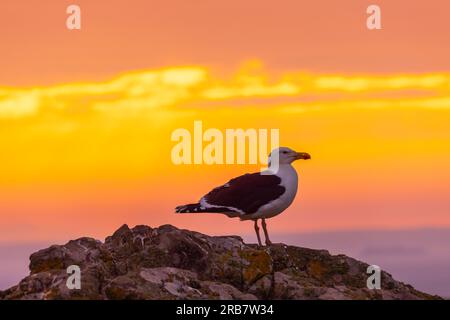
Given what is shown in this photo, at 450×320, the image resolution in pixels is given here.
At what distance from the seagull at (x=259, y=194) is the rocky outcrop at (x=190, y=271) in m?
2.69

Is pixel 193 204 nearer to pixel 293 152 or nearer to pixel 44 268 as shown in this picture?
pixel 293 152

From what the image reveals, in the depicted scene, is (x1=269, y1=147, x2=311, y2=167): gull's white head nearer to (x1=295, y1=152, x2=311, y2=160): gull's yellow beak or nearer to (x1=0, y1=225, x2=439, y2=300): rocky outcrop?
(x1=295, y1=152, x2=311, y2=160): gull's yellow beak

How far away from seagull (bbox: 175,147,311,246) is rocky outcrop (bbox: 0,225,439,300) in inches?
106

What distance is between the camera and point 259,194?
29.0 m

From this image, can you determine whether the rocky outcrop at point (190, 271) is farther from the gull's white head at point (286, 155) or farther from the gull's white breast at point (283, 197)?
the gull's white head at point (286, 155)

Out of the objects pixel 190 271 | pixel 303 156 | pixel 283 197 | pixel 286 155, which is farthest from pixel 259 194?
pixel 190 271

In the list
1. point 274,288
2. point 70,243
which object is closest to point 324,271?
point 274,288

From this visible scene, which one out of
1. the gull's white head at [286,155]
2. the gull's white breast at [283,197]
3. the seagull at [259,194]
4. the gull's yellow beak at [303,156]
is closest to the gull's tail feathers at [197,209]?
the seagull at [259,194]

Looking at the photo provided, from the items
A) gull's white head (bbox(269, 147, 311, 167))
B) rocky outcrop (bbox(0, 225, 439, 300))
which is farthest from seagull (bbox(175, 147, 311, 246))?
rocky outcrop (bbox(0, 225, 439, 300))

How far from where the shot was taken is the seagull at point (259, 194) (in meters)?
28.9

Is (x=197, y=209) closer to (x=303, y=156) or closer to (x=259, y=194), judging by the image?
(x=259, y=194)
